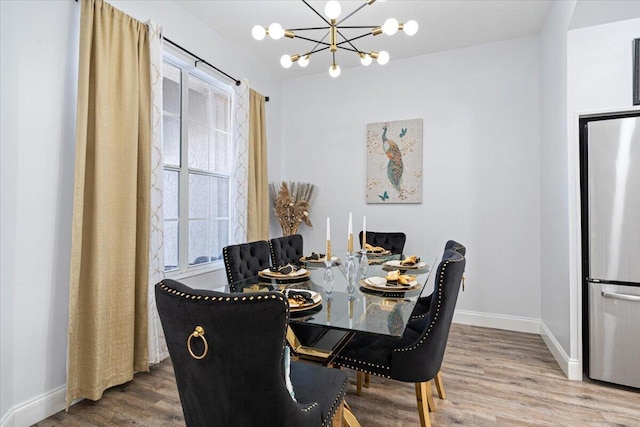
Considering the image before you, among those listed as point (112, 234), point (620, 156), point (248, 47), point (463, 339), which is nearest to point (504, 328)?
point (463, 339)

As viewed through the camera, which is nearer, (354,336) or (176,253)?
(354,336)

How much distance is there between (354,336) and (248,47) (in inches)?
133

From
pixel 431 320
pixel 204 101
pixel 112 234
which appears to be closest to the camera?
pixel 431 320

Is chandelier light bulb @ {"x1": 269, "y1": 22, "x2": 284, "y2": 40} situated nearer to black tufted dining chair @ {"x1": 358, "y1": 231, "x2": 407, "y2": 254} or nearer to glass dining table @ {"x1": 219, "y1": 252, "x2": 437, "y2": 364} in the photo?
glass dining table @ {"x1": 219, "y1": 252, "x2": 437, "y2": 364}

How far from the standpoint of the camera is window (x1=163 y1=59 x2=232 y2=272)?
3047mm

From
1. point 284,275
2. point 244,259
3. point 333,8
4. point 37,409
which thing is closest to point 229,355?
point 284,275

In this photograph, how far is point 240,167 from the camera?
3.60 meters

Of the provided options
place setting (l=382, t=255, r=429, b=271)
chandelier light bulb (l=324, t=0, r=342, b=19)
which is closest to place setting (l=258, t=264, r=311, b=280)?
place setting (l=382, t=255, r=429, b=271)

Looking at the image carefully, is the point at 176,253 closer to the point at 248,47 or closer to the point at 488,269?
the point at 248,47

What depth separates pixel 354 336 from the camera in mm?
1868

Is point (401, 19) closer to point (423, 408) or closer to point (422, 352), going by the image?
point (422, 352)

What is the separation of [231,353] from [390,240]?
9.08 feet

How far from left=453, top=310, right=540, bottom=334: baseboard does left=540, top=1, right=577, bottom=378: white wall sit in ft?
0.57

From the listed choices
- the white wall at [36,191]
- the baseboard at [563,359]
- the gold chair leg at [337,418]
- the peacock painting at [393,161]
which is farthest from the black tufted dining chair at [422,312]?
the white wall at [36,191]
